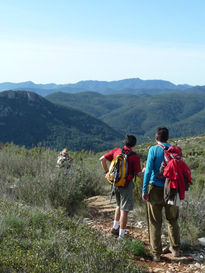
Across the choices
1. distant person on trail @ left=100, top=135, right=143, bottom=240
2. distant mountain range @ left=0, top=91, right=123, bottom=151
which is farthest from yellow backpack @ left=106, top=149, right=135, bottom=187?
distant mountain range @ left=0, top=91, right=123, bottom=151

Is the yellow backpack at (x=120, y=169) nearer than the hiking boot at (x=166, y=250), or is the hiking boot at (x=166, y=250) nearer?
the hiking boot at (x=166, y=250)

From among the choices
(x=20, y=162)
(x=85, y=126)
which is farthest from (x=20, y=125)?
(x=20, y=162)

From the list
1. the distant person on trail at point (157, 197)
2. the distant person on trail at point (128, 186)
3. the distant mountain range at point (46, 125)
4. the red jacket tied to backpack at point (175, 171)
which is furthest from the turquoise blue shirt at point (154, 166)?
the distant mountain range at point (46, 125)

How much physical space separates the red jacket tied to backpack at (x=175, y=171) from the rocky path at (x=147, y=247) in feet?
2.57

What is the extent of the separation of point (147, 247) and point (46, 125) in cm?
12767

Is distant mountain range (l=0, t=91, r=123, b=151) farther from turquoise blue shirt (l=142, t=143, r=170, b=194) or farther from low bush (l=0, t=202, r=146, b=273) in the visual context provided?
turquoise blue shirt (l=142, t=143, r=170, b=194)

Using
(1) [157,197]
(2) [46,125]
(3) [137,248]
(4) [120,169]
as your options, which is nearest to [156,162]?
(1) [157,197]

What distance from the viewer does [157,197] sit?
12.3ft

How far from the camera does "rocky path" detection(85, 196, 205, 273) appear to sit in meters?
3.50

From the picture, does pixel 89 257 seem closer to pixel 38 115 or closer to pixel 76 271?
pixel 76 271

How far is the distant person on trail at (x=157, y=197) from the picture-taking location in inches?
146

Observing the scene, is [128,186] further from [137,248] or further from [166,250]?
[166,250]

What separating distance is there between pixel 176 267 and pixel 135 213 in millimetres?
1662

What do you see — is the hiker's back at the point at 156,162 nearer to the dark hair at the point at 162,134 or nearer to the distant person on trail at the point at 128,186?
the dark hair at the point at 162,134
